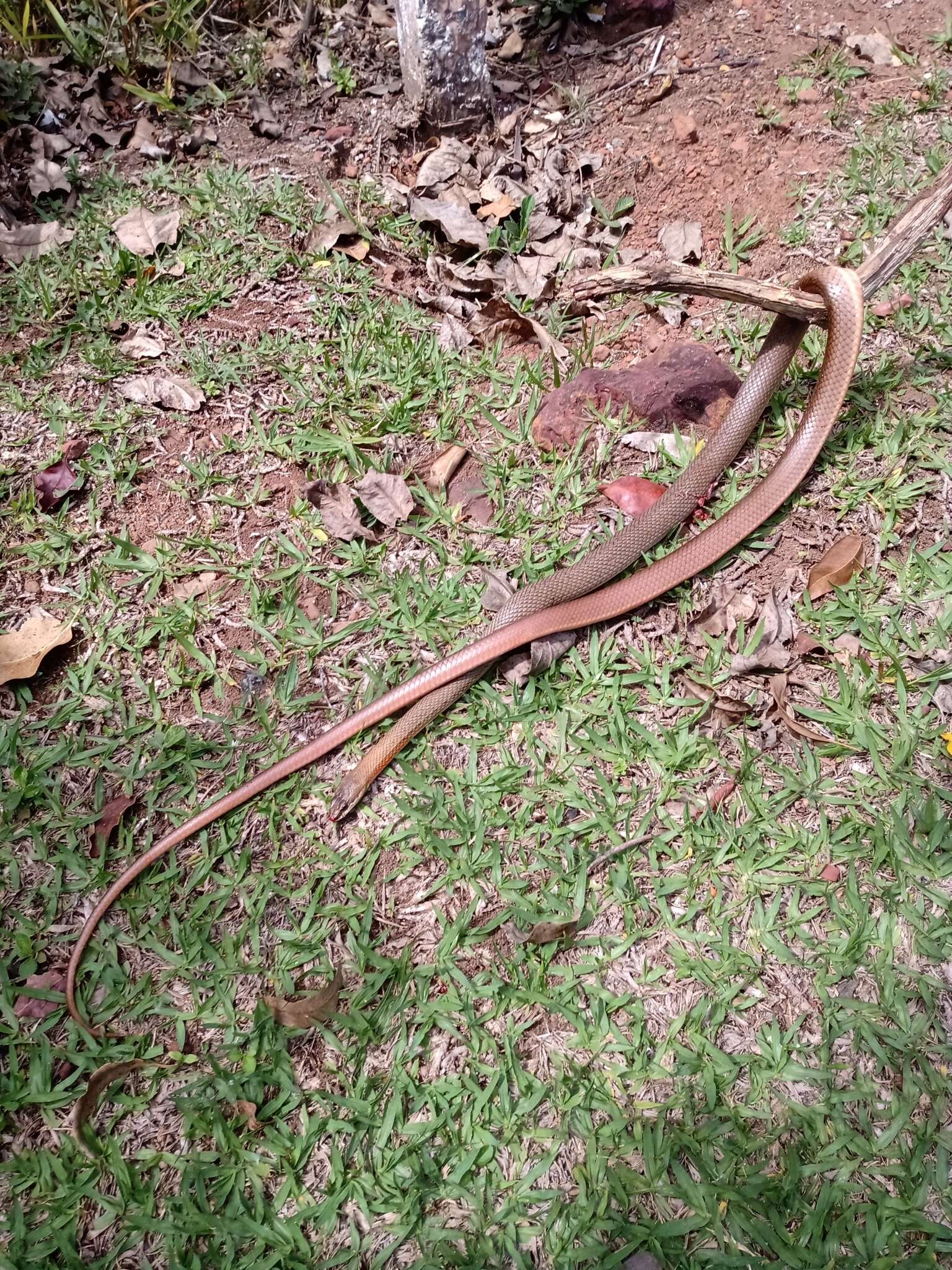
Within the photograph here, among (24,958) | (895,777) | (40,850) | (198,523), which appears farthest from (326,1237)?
(198,523)

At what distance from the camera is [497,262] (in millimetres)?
4285

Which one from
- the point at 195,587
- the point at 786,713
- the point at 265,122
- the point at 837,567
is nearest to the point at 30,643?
the point at 195,587

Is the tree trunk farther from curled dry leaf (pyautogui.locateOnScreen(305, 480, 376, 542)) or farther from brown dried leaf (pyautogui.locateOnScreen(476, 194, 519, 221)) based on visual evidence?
curled dry leaf (pyautogui.locateOnScreen(305, 480, 376, 542))

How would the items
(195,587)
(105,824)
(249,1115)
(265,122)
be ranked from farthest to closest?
(265,122) < (195,587) < (105,824) < (249,1115)

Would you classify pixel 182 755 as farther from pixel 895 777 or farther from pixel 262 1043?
pixel 895 777

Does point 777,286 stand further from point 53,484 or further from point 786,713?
point 53,484

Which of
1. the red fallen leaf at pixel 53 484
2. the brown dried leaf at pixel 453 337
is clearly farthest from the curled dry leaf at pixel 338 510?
the red fallen leaf at pixel 53 484

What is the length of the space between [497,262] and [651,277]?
1583 millimetres

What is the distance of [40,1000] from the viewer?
8.48ft

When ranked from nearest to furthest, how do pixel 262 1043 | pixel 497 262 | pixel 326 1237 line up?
pixel 326 1237 < pixel 262 1043 < pixel 497 262

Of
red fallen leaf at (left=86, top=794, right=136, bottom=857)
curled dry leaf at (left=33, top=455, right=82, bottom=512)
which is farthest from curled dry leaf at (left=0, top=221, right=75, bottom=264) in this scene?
red fallen leaf at (left=86, top=794, right=136, bottom=857)

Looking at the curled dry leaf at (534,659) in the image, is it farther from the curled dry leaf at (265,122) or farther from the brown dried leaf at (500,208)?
the curled dry leaf at (265,122)

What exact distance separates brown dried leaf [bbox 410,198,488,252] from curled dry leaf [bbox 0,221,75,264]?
1.78 metres

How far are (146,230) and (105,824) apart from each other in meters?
3.10
